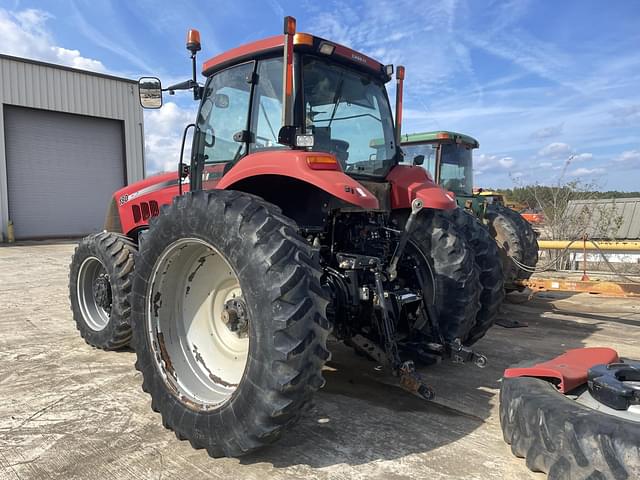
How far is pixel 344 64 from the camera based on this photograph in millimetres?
3549

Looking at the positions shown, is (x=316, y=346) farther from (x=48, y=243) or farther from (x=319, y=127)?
(x=48, y=243)

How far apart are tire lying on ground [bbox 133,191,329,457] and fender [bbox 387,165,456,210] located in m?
1.36

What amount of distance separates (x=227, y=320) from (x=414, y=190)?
1671mm

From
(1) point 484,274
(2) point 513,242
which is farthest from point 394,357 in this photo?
(2) point 513,242

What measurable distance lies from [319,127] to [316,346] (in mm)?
1670

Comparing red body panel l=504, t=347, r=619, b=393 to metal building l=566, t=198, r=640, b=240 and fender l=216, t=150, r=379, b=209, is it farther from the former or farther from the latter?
metal building l=566, t=198, r=640, b=240

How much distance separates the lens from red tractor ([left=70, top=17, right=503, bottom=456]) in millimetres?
2340

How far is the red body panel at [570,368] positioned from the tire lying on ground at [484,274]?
957mm

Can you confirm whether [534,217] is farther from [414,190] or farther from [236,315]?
[236,315]

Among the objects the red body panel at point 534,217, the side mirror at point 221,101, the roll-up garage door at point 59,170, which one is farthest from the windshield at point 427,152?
the roll-up garage door at point 59,170

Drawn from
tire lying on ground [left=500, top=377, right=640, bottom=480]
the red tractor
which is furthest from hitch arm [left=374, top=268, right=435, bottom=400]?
tire lying on ground [left=500, top=377, right=640, bottom=480]

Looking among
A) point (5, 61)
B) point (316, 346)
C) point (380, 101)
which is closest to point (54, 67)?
point (5, 61)

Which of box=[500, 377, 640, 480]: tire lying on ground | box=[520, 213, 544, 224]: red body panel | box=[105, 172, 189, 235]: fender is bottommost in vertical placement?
box=[500, 377, 640, 480]: tire lying on ground

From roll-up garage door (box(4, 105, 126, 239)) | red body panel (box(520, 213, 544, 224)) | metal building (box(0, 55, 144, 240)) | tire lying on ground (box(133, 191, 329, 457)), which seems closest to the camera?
tire lying on ground (box(133, 191, 329, 457))
